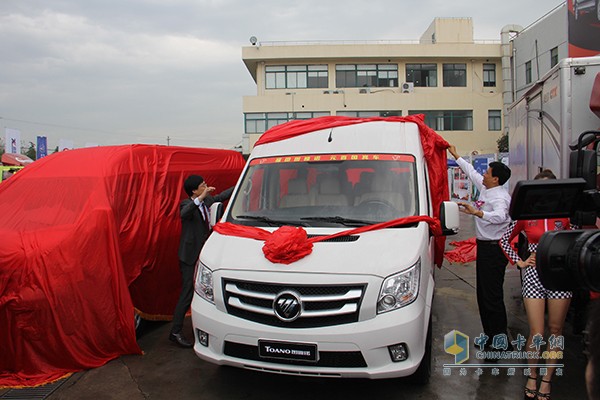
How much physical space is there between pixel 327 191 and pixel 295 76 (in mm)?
37099

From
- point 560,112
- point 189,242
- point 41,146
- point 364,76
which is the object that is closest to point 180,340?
point 189,242

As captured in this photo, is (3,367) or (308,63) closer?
(3,367)

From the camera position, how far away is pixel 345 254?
137 inches

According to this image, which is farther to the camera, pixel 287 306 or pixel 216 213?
pixel 216 213

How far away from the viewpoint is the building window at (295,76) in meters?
40.0

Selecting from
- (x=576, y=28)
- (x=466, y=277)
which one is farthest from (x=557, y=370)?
(x=576, y=28)

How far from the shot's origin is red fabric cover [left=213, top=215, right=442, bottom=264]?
350cm

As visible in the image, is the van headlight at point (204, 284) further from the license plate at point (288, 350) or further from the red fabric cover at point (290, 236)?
the license plate at point (288, 350)

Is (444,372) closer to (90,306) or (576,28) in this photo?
(90,306)

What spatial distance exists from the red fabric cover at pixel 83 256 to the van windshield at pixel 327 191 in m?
1.34

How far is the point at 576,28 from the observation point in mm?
12641

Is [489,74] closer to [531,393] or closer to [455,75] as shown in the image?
[455,75]

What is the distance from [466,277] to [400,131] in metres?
4.58

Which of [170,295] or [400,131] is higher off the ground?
[400,131]
